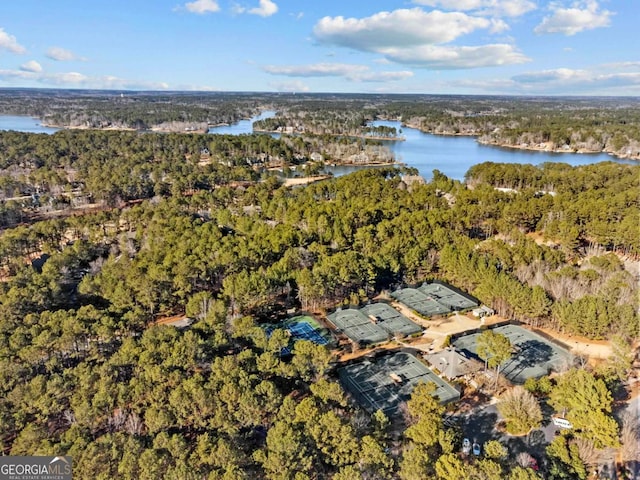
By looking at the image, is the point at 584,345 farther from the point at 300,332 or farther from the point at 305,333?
the point at 300,332

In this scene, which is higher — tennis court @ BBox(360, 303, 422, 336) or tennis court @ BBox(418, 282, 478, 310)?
tennis court @ BBox(418, 282, 478, 310)

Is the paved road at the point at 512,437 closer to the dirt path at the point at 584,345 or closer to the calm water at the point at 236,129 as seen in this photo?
the dirt path at the point at 584,345

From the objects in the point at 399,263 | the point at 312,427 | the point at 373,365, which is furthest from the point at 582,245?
the point at 312,427

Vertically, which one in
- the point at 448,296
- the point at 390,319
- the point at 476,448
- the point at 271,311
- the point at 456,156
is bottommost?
the point at 271,311

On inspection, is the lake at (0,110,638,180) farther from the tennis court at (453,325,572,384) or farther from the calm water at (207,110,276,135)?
the calm water at (207,110,276,135)

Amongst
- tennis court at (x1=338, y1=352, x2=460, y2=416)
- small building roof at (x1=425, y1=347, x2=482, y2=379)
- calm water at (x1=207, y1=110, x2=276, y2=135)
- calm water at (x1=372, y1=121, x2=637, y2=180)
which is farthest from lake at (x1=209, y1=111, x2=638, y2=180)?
tennis court at (x1=338, y1=352, x2=460, y2=416)

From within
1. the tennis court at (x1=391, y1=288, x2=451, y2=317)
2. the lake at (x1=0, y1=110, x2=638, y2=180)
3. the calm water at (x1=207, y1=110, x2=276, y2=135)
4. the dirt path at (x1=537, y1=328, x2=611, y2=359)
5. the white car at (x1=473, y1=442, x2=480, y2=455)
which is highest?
the calm water at (x1=207, y1=110, x2=276, y2=135)

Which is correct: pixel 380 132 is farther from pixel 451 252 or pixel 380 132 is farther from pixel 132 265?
pixel 132 265

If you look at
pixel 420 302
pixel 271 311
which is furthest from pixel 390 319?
pixel 271 311
